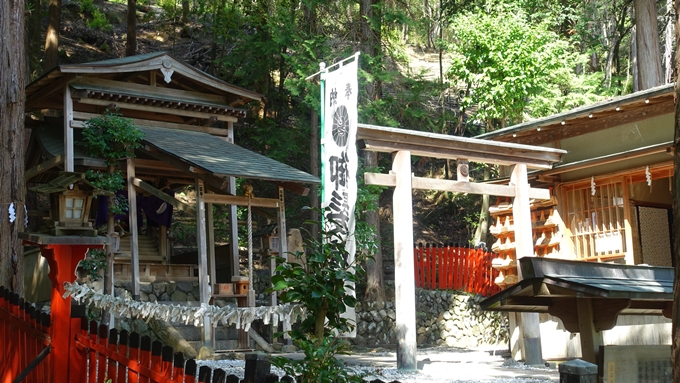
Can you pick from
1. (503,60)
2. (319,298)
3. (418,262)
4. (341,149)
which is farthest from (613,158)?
(319,298)

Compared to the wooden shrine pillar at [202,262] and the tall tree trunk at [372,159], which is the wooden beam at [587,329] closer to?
the wooden shrine pillar at [202,262]

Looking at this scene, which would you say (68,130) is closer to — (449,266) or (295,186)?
(295,186)

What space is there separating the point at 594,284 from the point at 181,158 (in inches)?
358

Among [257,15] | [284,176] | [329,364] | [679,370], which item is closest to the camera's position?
[679,370]

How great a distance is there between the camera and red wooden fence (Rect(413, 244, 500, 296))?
64.4 feet

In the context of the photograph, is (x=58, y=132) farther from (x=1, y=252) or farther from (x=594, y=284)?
(x=594, y=284)

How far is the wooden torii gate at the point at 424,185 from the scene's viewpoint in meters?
11.2

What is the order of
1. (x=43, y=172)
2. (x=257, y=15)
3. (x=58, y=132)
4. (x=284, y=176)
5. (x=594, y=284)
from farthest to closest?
(x=257, y=15), (x=58, y=132), (x=43, y=172), (x=284, y=176), (x=594, y=284)

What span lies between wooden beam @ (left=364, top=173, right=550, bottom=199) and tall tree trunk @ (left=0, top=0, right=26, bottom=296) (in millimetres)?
5113

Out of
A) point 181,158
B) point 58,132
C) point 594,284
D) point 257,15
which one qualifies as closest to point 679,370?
point 594,284

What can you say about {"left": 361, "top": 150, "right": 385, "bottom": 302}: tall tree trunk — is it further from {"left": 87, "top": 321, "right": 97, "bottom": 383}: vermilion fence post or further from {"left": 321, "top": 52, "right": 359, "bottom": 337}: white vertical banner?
{"left": 87, "top": 321, "right": 97, "bottom": 383}: vermilion fence post

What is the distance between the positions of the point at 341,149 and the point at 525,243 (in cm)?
406

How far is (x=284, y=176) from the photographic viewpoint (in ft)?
46.5

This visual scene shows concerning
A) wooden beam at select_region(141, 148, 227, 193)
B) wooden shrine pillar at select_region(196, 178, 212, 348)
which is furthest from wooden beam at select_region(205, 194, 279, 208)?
wooden beam at select_region(141, 148, 227, 193)
